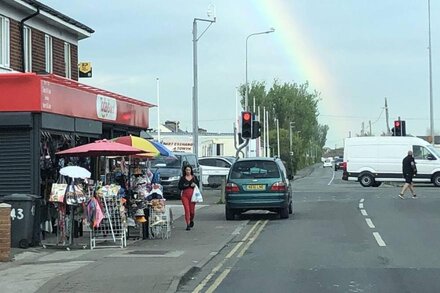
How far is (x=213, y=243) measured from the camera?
16078 mm

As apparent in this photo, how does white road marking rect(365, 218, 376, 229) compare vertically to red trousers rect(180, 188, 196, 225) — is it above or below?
below

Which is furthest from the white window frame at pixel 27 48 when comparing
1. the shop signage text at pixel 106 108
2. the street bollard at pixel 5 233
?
the street bollard at pixel 5 233

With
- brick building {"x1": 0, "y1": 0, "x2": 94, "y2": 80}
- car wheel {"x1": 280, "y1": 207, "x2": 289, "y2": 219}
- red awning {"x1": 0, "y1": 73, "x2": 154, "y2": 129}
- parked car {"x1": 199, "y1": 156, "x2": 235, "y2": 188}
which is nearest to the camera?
red awning {"x1": 0, "y1": 73, "x2": 154, "y2": 129}

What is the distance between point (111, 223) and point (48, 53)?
11.6 meters

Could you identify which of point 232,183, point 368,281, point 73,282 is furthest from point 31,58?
point 368,281

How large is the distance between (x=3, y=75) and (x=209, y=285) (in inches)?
291

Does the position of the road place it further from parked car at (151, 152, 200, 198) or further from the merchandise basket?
parked car at (151, 152, 200, 198)

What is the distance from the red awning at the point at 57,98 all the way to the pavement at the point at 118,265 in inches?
119

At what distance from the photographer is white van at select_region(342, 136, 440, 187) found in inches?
1624

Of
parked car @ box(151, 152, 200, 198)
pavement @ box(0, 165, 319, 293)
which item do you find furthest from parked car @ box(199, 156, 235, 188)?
pavement @ box(0, 165, 319, 293)

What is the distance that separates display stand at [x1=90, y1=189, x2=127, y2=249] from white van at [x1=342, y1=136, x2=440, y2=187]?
91.6ft

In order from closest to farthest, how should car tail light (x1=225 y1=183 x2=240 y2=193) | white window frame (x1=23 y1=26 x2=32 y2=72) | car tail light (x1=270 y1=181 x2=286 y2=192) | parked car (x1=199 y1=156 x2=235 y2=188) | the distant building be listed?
1. car tail light (x1=270 y1=181 x2=286 y2=192)
2. car tail light (x1=225 y1=183 x2=240 y2=193)
3. white window frame (x1=23 y1=26 x2=32 y2=72)
4. parked car (x1=199 y1=156 x2=235 y2=188)
5. the distant building

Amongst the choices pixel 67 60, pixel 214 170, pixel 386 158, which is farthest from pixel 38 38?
pixel 386 158

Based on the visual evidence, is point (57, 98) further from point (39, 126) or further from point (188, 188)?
point (188, 188)
